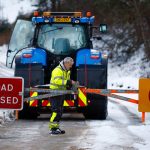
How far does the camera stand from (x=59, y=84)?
12930mm

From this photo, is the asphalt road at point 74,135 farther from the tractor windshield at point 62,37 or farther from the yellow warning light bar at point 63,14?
the yellow warning light bar at point 63,14

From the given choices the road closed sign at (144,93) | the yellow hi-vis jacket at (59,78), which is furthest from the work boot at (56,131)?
the road closed sign at (144,93)

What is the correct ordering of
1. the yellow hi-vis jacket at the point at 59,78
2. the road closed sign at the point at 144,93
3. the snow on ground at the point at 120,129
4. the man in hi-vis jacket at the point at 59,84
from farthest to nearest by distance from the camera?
the road closed sign at the point at 144,93
the yellow hi-vis jacket at the point at 59,78
the man in hi-vis jacket at the point at 59,84
the snow on ground at the point at 120,129

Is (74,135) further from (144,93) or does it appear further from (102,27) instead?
(102,27)

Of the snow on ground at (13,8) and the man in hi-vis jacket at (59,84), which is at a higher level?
the snow on ground at (13,8)

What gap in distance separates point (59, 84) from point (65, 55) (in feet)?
11.5

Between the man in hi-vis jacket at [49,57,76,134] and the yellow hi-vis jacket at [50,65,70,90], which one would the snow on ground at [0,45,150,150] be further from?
the yellow hi-vis jacket at [50,65,70,90]

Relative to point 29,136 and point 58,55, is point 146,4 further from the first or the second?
point 29,136

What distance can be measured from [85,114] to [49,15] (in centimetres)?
332

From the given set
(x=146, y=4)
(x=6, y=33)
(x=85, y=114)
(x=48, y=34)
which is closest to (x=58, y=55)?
(x=48, y=34)

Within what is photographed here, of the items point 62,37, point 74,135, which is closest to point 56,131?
point 74,135

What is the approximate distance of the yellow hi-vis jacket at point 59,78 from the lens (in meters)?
12.9

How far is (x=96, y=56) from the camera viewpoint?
15.4 m

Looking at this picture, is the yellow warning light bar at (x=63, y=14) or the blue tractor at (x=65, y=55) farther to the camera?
the yellow warning light bar at (x=63, y=14)
